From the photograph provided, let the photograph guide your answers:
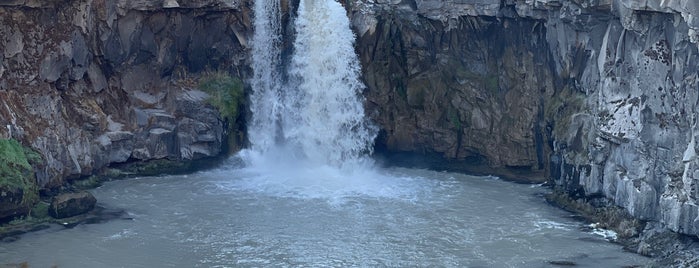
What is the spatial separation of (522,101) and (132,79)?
47.0 ft

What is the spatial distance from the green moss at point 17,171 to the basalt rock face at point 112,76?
0.82 meters

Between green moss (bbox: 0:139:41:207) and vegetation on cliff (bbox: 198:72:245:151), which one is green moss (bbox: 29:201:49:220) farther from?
vegetation on cliff (bbox: 198:72:245:151)

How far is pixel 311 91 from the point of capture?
45.7 metres

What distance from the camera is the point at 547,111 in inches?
1654

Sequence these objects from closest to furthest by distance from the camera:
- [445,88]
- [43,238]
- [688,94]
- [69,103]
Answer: [688,94]
[43,238]
[69,103]
[445,88]

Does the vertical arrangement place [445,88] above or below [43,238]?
above

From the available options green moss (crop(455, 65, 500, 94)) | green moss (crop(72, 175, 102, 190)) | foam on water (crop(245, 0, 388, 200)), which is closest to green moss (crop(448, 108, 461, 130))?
green moss (crop(455, 65, 500, 94))

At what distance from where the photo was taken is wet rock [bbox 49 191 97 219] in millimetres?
36719

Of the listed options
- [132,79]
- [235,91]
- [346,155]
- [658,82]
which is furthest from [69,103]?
[658,82]

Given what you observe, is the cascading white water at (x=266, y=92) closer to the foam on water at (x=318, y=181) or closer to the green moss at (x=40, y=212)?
the foam on water at (x=318, y=181)

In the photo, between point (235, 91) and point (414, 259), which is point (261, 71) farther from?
point (414, 259)

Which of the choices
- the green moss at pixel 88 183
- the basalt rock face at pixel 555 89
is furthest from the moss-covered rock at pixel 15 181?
the basalt rock face at pixel 555 89

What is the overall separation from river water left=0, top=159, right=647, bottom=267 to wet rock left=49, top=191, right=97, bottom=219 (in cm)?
100

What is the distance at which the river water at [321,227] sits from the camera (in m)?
33.0
